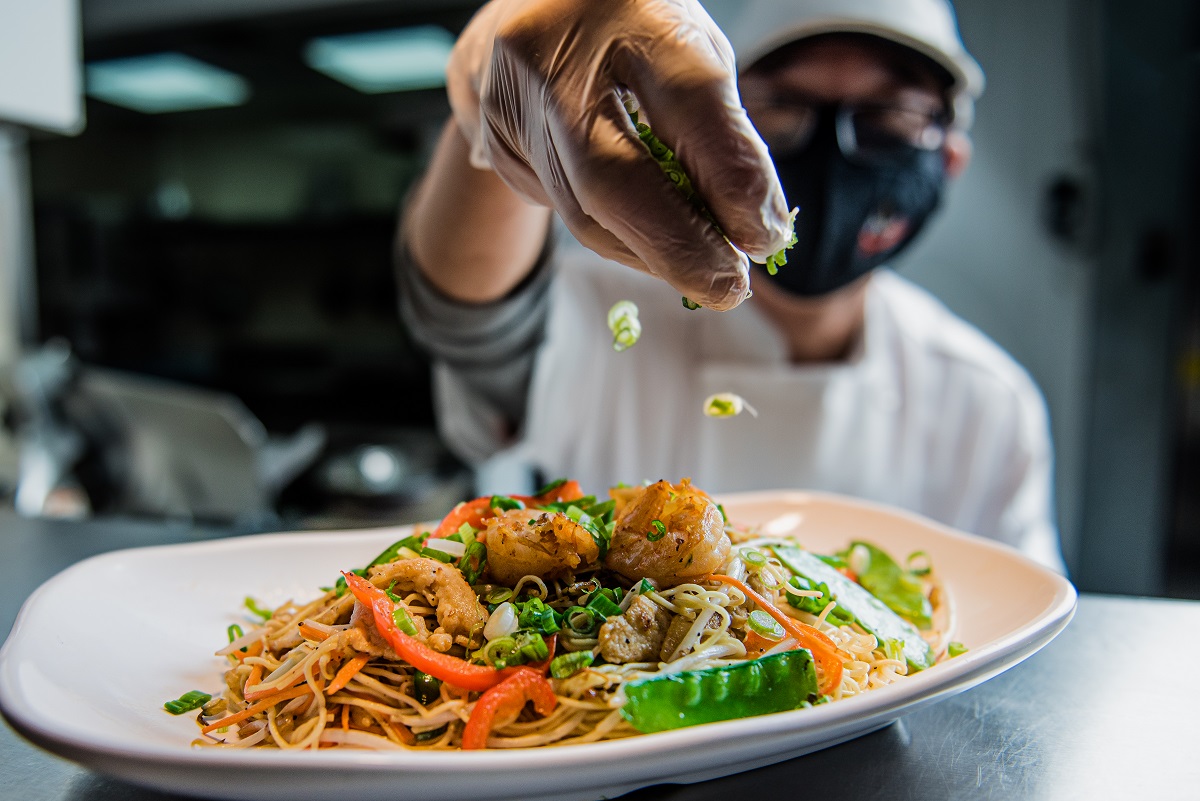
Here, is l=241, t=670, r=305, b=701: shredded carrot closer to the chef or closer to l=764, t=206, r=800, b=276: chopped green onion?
the chef

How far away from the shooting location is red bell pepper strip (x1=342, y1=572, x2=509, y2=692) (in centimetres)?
87

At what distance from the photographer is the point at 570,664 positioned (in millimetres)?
868

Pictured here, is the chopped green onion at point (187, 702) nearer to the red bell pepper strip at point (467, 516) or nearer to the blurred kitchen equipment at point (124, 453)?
the red bell pepper strip at point (467, 516)

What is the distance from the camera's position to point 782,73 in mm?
2395

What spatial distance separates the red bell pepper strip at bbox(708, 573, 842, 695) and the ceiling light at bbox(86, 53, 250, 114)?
499cm

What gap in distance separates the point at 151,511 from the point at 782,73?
305 centimetres

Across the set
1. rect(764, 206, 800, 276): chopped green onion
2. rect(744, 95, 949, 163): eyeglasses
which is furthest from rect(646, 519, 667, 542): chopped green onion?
rect(744, 95, 949, 163): eyeglasses

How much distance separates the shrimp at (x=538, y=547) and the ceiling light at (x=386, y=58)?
4008 mm

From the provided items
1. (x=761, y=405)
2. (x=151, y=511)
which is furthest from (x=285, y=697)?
(x=151, y=511)

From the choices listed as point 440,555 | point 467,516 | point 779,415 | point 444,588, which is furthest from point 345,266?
point 444,588

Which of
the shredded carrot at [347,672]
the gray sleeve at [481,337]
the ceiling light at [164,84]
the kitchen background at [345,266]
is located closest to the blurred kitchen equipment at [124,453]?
the kitchen background at [345,266]

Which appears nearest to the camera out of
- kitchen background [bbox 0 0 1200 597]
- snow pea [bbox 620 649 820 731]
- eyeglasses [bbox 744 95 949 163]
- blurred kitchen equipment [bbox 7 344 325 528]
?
snow pea [bbox 620 649 820 731]

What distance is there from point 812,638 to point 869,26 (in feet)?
6.44

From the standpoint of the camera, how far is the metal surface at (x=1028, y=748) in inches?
32.8
